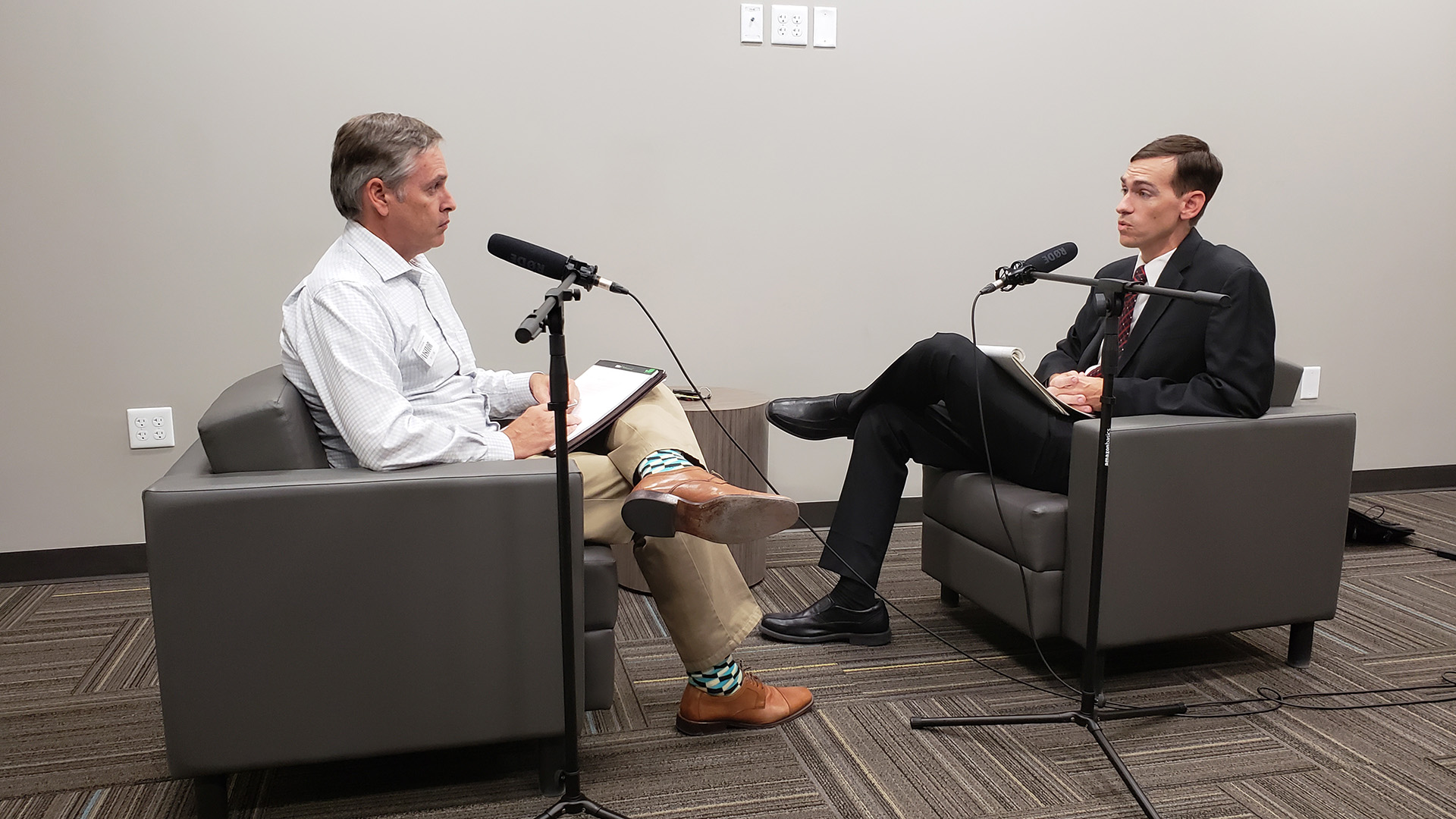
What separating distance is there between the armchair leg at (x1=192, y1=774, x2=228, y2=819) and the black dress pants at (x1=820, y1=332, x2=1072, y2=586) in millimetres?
1358

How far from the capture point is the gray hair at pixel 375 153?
198cm

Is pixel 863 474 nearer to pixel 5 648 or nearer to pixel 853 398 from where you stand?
pixel 853 398

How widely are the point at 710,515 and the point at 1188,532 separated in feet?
3.66

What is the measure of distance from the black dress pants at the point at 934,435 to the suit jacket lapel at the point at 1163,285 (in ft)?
0.84

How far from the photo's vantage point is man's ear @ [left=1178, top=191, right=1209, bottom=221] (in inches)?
97.5

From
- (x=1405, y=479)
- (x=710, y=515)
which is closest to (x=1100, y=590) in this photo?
(x=710, y=515)

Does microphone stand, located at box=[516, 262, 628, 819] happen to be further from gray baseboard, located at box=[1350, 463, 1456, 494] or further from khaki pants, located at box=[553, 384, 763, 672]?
gray baseboard, located at box=[1350, 463, 1456, 494]

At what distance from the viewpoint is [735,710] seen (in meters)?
2.12

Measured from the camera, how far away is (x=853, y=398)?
270cm

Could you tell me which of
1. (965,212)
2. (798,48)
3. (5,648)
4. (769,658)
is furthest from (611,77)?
(5,648)

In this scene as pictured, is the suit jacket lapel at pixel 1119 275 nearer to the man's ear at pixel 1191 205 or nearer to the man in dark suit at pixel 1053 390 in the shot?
the man in dark suit at pixel 1053 390

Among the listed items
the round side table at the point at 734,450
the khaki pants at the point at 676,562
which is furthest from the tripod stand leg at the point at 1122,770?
the round side table at the point at 734,450

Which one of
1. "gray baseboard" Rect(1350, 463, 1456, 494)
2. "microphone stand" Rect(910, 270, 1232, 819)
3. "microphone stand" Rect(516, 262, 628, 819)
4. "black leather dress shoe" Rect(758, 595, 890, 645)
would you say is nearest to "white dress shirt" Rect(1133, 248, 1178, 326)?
"microphone stand" Rect(910, 270, 1232, 819)

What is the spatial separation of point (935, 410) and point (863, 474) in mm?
240
